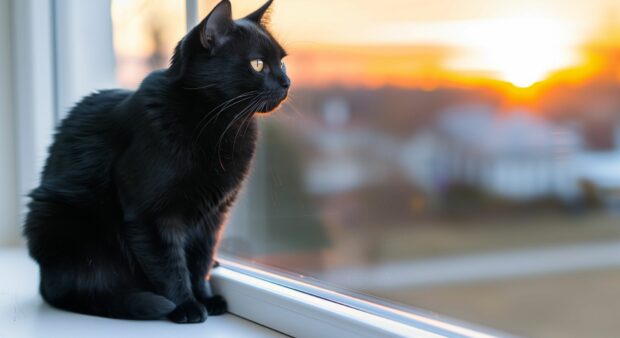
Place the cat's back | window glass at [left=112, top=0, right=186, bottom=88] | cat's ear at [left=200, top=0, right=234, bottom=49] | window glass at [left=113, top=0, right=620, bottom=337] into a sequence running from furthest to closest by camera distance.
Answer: window glass at [left=112, top=0, right=186, bottom=88], the cat's back, cat's ear at [left=200, top=0, right=234, bottom=49], window glass at [left=113, top=0, right=620, bottom=337]

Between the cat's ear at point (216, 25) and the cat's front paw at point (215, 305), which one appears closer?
the cat's ear at point (216, 25)

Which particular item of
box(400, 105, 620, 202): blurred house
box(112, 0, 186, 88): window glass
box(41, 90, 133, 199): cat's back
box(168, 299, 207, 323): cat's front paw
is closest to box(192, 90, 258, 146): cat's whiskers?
box(41, 90, 133, 199): cat's back

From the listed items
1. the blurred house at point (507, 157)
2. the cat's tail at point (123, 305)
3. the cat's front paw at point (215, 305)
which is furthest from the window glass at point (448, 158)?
the cat's tail at point (123, 305)

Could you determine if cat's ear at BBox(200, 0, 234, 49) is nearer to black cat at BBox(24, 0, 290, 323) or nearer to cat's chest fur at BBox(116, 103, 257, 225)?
black cat at BBox(24, 0, 290, 323)

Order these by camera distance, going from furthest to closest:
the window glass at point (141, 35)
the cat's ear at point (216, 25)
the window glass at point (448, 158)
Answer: the window glass at point (141, 35) < the cat's ear at point (216, 25) < the window glass at point (448, 158)

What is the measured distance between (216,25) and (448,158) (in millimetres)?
671

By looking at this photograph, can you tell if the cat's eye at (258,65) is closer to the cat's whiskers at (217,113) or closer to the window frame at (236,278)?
the cat's whiskers at (217,113)

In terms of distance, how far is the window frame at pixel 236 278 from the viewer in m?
0.85

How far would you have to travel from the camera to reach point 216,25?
1.00 m

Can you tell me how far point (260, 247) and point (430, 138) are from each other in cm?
46

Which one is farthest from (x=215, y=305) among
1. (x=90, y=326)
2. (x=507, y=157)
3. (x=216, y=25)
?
(x=507, y=157)

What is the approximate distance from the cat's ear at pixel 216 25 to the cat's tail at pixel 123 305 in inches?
17.1

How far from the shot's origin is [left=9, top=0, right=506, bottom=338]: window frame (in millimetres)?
853

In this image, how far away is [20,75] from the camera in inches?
71.5
